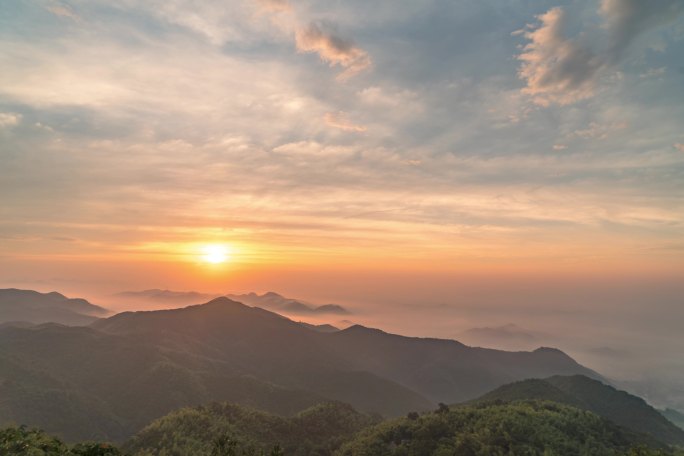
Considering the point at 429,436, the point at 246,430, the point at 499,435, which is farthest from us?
the point at 246,430

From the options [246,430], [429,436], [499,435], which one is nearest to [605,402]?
[499,435]

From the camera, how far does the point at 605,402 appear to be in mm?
A: 182250

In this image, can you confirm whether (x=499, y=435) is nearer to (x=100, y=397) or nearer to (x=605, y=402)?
(x=605, y=402)

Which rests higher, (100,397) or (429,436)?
(429,436)

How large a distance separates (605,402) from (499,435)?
462ft

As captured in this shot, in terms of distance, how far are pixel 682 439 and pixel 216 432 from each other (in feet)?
614

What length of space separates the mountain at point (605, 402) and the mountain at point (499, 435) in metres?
53.8

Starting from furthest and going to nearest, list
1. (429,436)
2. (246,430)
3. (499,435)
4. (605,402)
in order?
(605,402) < (246,430) < (429,436) < (499,435)

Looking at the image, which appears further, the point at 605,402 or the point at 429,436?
the point at 605,402

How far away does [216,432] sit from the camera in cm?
9931

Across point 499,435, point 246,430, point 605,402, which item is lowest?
point 605,402

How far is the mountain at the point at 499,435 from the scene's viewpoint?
265 feet

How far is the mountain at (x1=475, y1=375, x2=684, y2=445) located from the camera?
156 m

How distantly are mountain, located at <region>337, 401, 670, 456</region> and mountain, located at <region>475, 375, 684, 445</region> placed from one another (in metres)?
53.8
